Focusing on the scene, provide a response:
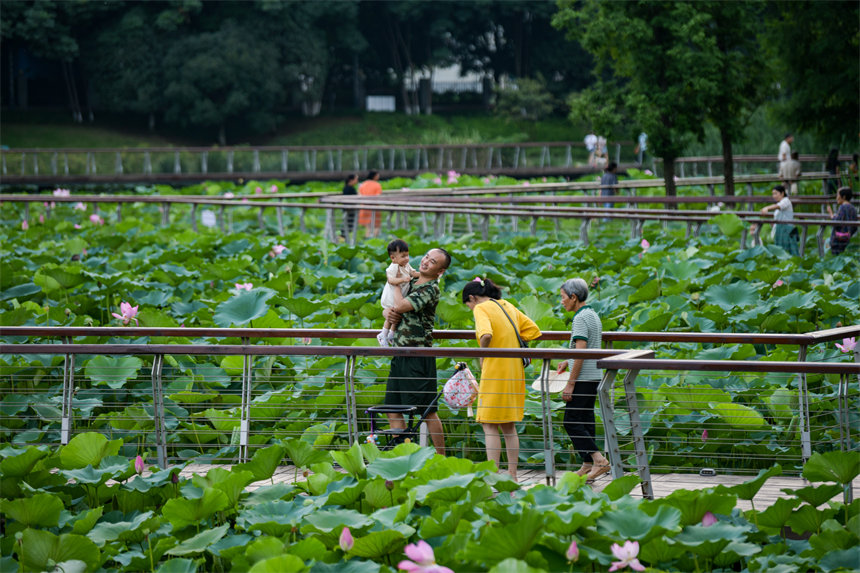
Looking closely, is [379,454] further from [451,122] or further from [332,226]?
Answer: [451,122]

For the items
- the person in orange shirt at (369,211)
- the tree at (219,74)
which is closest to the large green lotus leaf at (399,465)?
the person in orange shirt at (369,211)

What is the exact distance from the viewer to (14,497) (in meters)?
4.05

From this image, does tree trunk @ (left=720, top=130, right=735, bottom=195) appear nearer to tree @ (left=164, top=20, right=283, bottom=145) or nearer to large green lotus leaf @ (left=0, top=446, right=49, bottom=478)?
large green lotus leaf @ (left=0, top=446, right=49, bottom=478)

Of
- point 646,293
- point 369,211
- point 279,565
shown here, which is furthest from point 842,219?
point 279,565

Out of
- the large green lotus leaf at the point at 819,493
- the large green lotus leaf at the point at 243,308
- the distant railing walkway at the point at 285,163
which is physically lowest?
the large green lotus leaf at the point at 819,493

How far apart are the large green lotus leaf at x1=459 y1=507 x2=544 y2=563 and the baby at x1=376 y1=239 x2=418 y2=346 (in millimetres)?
1994

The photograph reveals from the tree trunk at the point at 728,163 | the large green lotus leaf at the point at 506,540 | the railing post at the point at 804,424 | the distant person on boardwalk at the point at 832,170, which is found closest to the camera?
the large green lotus leaf at the point at 506,540

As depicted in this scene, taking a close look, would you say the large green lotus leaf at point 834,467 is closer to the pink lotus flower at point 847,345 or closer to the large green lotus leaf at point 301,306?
the pink lotus flower at point 847,345

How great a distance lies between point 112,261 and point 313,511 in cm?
718

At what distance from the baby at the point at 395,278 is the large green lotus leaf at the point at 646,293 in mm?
2883

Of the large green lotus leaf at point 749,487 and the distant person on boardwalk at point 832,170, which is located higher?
the distant person on boardwalk at point 832,170

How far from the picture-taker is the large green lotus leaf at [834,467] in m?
3.46

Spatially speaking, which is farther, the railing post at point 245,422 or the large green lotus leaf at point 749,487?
the railing post at point 245,422

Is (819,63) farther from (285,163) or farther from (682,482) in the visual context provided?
(285,163)
